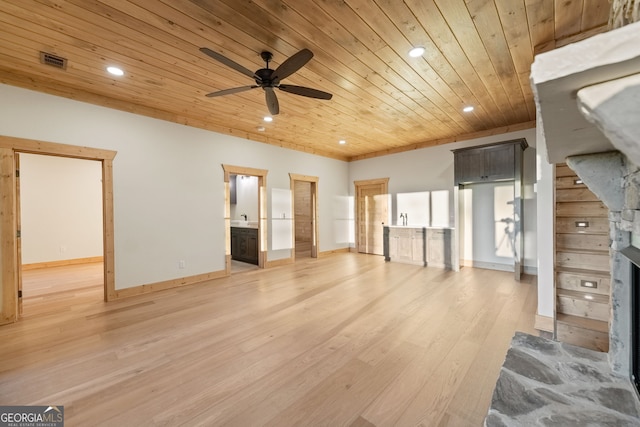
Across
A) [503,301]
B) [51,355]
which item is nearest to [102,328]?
[51,355]

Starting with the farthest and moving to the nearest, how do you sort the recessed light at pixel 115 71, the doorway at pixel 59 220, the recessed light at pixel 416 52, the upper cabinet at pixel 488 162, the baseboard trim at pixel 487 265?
the doorway at pixel 59 220
the baseboard trim at pixel 487 265
the upper cabinet at pixel 488 162
the recessed light at pixel 115 71
the recessed light at pixel 416 52

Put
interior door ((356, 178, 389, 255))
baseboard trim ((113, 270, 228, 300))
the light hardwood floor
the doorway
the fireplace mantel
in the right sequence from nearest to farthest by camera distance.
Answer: the fireplace mantel, the light hardwood floor, baseboard trim ((113, 270, 228, 300)), the doorway, interior door ((356, 178, 389, 255))

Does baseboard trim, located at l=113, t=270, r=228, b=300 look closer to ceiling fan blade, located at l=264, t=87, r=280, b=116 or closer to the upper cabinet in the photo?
ceiling fan blade, located at l=264, t=87, r=280, b=116

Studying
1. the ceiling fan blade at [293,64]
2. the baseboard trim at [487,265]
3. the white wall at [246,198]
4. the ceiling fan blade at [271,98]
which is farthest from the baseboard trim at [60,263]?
the baseboard trim at [487,265]

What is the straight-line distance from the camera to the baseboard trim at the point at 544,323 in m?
2.51

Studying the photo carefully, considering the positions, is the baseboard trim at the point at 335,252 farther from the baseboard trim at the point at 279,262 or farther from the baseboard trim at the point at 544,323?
the baseboard trim at the point at 544,323

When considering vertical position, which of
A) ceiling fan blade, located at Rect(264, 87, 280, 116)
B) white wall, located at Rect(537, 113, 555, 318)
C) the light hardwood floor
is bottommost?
the light hardwood floor

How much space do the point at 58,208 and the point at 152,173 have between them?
154 inches

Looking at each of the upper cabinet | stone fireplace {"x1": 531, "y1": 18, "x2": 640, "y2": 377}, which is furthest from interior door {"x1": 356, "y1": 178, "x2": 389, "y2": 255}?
stone fireplace {"x1": 531, "y1": 18, "x2": 640, "y2": 377}

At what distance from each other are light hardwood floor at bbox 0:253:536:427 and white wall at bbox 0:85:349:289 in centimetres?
66

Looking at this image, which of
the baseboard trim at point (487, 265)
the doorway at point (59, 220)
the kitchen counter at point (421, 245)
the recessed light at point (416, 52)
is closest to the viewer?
the recessed light at point (416, 52)

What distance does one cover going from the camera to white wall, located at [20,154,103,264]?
18.2 ft

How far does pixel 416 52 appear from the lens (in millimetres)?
2570

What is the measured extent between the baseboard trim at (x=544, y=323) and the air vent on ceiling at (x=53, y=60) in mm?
5479
